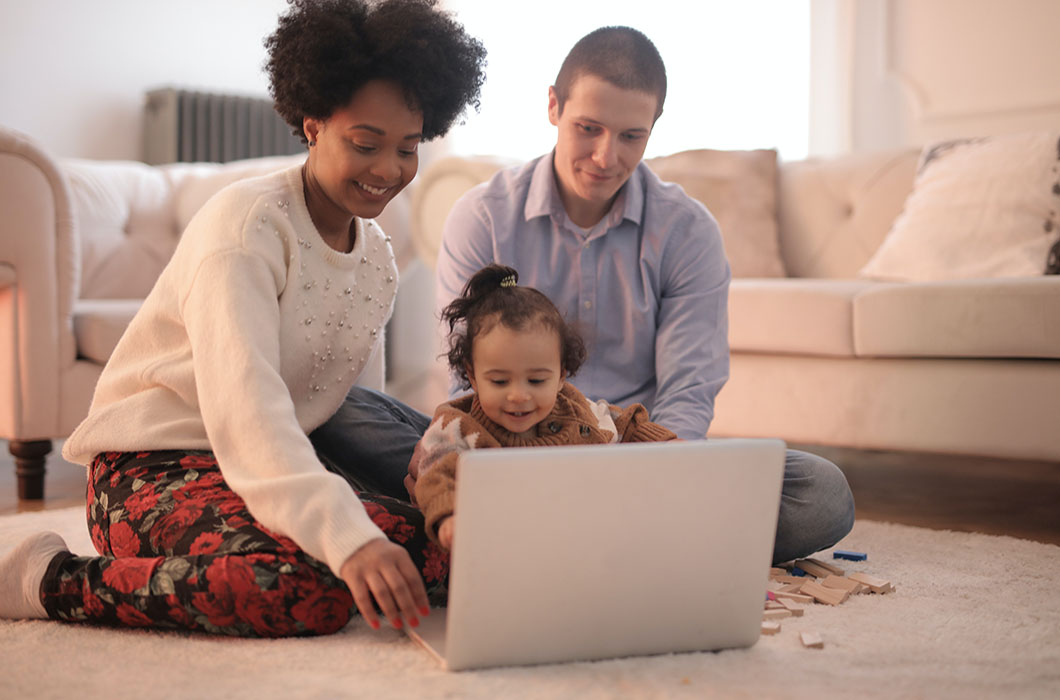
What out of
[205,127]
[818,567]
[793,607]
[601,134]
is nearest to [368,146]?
[601,134]

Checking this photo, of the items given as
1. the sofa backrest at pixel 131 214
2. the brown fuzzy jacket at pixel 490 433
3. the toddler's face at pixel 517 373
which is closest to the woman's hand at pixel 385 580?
the brown fuzzy jacket at pixel 490 433

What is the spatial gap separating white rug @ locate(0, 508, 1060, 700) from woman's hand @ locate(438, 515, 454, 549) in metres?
0.12

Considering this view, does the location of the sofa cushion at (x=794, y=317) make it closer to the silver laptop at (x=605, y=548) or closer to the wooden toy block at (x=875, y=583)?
the wooden toy block at (x=875, y=583)

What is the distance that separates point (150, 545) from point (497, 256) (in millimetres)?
781

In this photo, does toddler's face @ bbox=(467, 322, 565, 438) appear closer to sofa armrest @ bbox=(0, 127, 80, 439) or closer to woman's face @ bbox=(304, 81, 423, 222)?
woman's face @ bbox=(304, 81, 423, 222)

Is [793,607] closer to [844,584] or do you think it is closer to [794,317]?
[844,584]

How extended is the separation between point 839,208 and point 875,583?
5.48 feet

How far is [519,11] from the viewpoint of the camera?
4941 mm

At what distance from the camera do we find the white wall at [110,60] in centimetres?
450

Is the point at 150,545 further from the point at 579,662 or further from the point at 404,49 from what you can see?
the point at 404,49

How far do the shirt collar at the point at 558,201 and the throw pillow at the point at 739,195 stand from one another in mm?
1098

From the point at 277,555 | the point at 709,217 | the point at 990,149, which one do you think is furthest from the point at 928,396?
the point at 277,555

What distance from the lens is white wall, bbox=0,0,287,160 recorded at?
450 cm

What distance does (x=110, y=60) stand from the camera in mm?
4762
